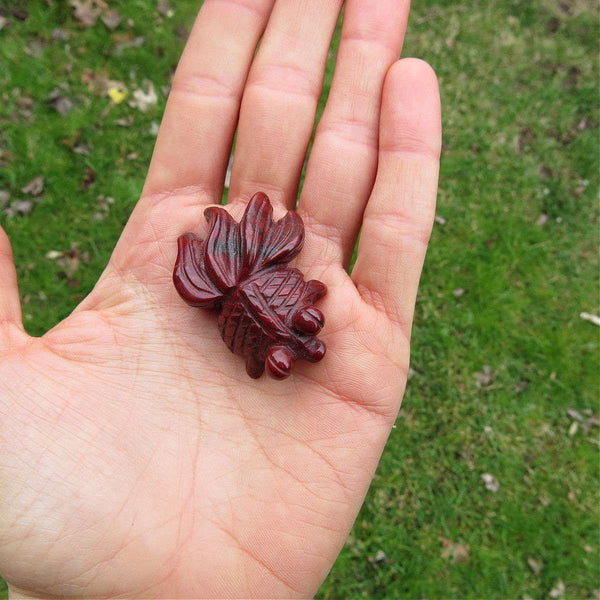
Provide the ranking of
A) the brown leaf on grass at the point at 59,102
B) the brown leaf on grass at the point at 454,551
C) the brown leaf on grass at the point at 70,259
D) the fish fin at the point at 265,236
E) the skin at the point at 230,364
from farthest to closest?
1. the brown leaf on grass at the point at 59,102
2. the brown leaf on grass at the point at 70,259
3. the brown leaf on grass at the point at 454,551
4. the fish fin at the point at 265,236
5. the skin at the point at 230,364

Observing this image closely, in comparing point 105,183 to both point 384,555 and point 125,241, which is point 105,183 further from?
point 384,555

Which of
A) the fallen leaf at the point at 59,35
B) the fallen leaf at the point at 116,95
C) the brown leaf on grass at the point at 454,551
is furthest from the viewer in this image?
the fallen leaf at the point at 59,35

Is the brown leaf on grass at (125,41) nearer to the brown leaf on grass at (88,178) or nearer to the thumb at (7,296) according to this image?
the brown leaf on grass at (88,178)

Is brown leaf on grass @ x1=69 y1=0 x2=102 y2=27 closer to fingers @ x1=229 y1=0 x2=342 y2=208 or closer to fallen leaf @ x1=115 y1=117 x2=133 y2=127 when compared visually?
fallen leaf @ x1=115 y1=117 x2=133 y2=127

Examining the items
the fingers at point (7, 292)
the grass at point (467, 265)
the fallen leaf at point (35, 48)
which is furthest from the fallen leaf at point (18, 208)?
the fingers at point (7, 292)

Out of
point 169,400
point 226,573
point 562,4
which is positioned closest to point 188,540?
point 226,573
